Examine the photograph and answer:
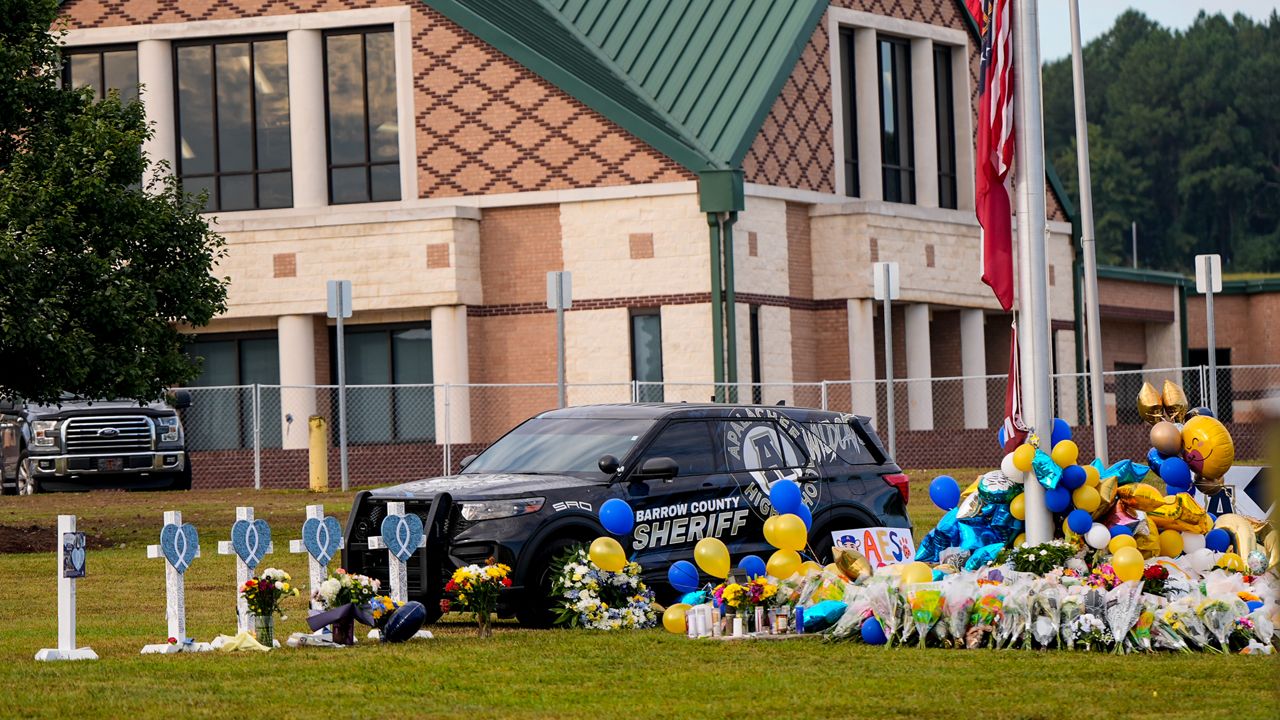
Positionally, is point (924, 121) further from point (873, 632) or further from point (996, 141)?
point (873, 632)

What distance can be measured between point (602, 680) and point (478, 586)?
8.07 feet

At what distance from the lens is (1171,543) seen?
15.0m

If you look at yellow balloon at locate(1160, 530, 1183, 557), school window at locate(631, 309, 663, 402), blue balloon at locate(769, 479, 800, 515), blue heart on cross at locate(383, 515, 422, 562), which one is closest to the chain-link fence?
school window at locate(631, 309, 663, 402)

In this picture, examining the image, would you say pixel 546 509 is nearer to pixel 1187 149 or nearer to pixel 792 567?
pixel 792 567

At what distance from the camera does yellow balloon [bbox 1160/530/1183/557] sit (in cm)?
1503

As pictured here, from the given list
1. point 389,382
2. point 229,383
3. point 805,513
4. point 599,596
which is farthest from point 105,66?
point 599,596

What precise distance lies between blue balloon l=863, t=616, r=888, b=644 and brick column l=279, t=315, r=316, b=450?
25.2m

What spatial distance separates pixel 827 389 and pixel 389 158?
8847mm

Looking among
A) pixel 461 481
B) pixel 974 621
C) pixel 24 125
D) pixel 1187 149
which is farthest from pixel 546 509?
pixel 1187 149

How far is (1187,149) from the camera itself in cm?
11419

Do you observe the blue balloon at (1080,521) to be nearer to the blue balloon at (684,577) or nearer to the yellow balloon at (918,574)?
the yellow balloon at (918,574)

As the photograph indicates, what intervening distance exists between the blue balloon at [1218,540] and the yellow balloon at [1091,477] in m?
1.05

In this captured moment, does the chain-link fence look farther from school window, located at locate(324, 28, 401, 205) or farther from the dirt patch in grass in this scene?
the dirt patch in grass

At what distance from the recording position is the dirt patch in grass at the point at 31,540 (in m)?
23.2
